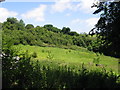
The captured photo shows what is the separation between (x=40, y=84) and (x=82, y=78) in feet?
2.65

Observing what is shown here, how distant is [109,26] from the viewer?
3215mm

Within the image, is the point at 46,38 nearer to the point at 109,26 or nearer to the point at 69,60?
the point at 69,60

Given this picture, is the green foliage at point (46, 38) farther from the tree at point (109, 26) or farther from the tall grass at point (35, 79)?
the tall grass at point (35, 79)

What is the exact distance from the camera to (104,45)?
363 centimetres

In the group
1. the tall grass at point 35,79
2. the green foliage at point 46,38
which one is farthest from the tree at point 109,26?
the green foliage at point 46,38

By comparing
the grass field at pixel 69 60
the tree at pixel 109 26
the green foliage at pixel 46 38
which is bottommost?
the grass field at pixel 69 60

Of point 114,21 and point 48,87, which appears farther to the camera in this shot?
point 114,21

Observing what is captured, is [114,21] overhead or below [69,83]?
overhead

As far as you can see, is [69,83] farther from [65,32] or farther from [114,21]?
[65,32]

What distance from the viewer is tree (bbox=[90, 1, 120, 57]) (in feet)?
10.3

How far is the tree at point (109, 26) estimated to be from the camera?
3.13 m

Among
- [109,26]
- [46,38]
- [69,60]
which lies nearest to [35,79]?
[109,26]

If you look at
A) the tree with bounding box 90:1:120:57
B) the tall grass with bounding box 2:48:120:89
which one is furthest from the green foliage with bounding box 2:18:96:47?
the tall grass with bounding box 2:48:120:89

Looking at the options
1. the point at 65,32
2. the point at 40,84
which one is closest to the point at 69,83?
the point at 40,84
